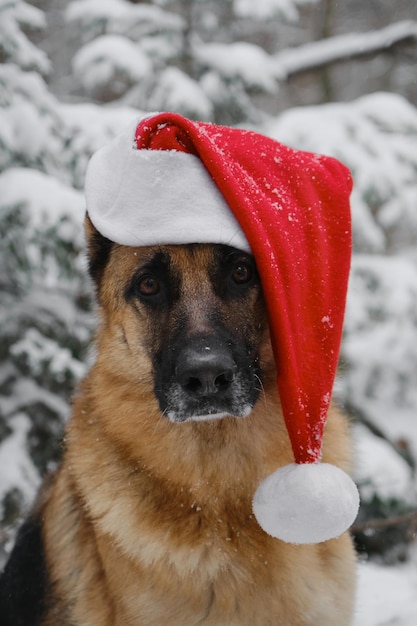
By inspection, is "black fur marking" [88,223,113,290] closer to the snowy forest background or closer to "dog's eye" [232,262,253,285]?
"dog's eye" [232,262,253,285]

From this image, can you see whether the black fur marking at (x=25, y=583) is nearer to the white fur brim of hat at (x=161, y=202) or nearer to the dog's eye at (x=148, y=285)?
the dog's eye at (x=148, y=285)

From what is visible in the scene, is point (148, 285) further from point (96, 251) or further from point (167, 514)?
point (167, 514)

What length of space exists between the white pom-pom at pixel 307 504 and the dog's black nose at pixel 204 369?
310 millimetres

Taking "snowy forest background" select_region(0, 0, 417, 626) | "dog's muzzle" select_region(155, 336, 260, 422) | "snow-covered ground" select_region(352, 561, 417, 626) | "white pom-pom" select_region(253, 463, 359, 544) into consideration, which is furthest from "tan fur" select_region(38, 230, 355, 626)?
"snow-covered ground" select_region(352, 561, 417, 626)

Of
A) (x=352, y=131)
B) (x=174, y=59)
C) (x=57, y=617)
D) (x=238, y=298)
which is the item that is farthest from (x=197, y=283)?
(x=174, y=59)

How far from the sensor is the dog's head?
1.88m

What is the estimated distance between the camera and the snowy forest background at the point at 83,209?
11.4ft

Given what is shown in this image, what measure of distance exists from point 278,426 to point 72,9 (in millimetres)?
4319

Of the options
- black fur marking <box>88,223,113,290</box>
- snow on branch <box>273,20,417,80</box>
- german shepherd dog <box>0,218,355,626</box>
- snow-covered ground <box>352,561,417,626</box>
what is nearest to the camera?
german shepherd dog <box>0,218,355,626</box>

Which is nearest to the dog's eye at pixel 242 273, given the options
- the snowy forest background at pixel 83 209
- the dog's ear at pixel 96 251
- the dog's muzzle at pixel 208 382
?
the dog's muzzle at pixel 208 382

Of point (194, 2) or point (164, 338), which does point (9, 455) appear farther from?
point (194, 2)

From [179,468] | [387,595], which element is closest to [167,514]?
[179,468]

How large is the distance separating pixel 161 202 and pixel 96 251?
21.8 inches

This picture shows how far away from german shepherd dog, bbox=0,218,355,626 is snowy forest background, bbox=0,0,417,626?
829 millimetres
